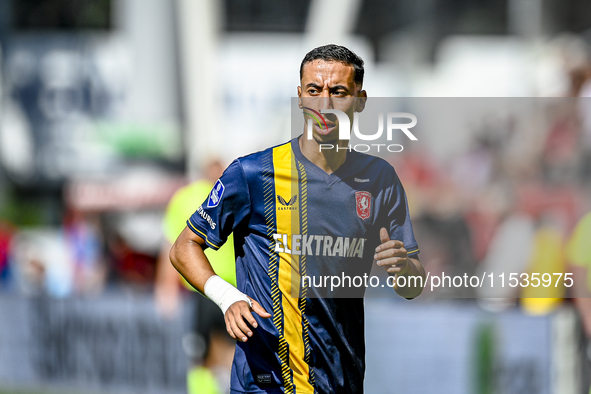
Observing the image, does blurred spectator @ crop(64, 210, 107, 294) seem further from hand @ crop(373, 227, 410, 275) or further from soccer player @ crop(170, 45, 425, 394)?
hand @ crop(373, 227, 410, 275)

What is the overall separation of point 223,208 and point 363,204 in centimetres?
64

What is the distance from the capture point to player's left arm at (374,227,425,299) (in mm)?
3236

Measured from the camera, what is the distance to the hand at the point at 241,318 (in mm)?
3105

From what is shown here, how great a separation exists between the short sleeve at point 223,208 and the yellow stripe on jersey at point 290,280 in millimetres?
160

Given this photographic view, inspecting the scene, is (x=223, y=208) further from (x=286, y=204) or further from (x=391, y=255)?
(x=391, y=255)

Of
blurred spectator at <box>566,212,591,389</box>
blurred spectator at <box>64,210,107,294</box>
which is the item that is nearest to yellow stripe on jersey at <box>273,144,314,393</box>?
blurred spectator at <box>566,212,591,389</box>

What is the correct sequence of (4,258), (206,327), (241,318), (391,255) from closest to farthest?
(241,318) < (391,255) < (206,327) < (4,258)

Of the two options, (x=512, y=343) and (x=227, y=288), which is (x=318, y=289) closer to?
(x=227, y=288)

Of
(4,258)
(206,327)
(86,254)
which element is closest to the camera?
(206,327)

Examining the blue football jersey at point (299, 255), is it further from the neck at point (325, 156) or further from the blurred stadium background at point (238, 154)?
the blurred stadium background at point (238, 154)

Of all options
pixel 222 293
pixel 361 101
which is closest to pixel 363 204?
pixel 361 101

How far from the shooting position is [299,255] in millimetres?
3430

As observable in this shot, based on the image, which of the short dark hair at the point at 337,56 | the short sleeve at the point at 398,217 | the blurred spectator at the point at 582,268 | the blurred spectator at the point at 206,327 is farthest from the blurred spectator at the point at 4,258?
the short dark hair at the point at 337,56

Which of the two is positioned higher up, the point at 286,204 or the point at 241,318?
the point at 286,204
